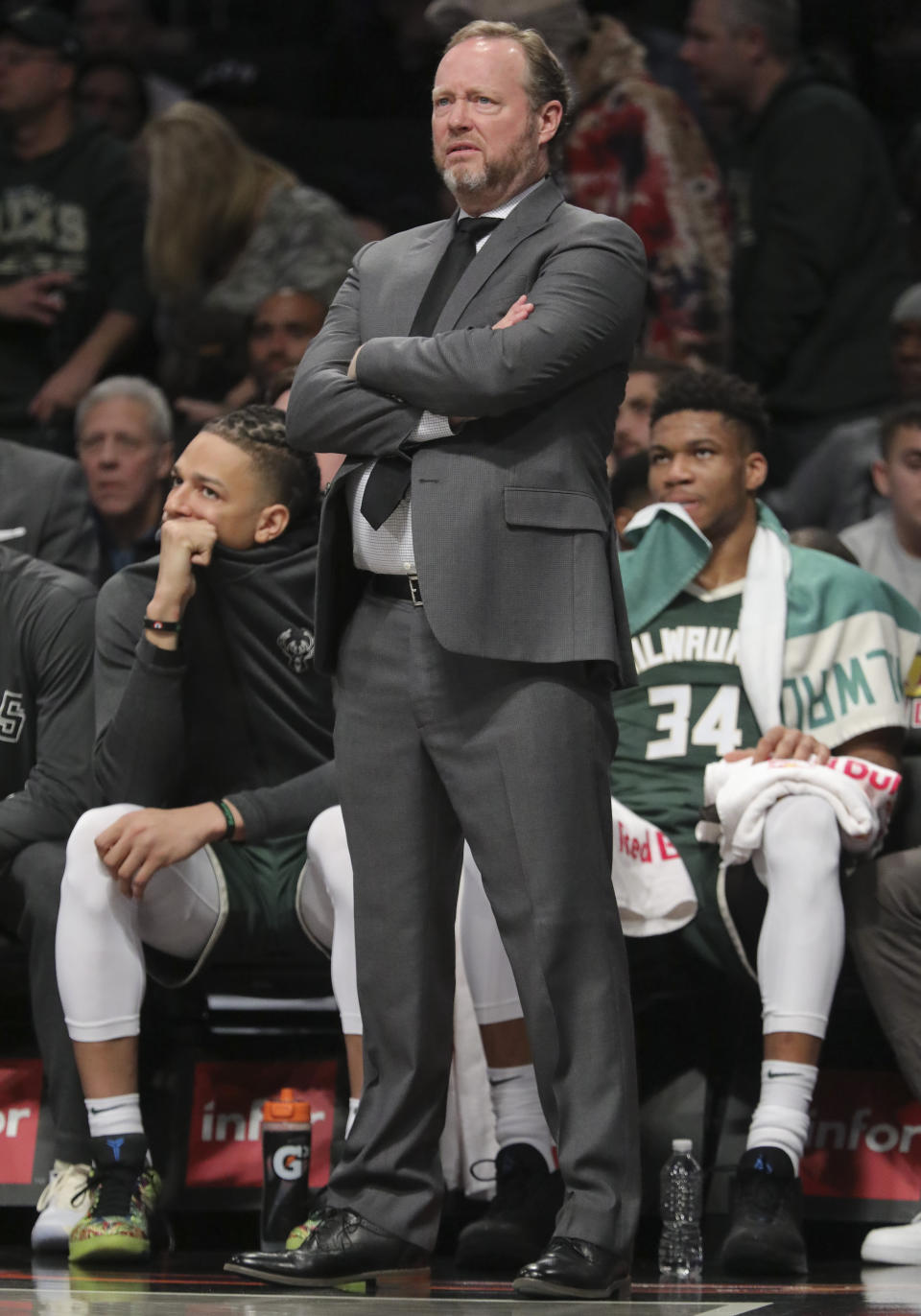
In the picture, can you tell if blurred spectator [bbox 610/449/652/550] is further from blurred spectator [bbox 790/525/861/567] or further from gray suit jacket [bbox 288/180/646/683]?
gray suit jacket [bbox 288/180/646/683]

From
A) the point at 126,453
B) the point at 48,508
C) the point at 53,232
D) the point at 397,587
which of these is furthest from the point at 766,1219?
the point at 53,232

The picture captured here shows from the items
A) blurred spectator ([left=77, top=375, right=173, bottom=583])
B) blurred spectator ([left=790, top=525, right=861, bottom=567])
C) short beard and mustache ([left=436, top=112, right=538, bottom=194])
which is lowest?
blurred spectator ([left=790, top=525, right=861, bottom=567])

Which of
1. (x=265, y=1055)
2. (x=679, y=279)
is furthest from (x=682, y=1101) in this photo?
(x=679, y=279)

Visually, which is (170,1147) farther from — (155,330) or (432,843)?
(155,330)

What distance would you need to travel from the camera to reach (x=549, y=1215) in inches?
128

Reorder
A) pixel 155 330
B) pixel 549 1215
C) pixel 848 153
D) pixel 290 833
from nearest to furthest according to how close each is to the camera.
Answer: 1. pixel 549 1215
2. pixel 290 833
3. pixel 848 153
4. pixel 155 330

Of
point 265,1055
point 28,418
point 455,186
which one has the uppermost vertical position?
point 28,418

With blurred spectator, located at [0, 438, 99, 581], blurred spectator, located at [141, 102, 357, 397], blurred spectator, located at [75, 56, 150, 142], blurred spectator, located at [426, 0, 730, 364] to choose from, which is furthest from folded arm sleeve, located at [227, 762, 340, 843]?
blurred spectator, located at [75, 56, 150, 142]

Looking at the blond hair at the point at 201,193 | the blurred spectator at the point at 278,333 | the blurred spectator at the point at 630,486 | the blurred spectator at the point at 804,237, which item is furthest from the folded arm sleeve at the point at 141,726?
the blurred spectator at the point at 804,237

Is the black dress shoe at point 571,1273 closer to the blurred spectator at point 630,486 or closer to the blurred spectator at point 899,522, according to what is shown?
the blurred spectator at point 630,486

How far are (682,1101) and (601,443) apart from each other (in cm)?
137

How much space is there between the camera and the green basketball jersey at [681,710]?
152 inches

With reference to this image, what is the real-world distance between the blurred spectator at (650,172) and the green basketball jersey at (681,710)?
5.76ft

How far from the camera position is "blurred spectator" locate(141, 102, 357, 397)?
232 inches
